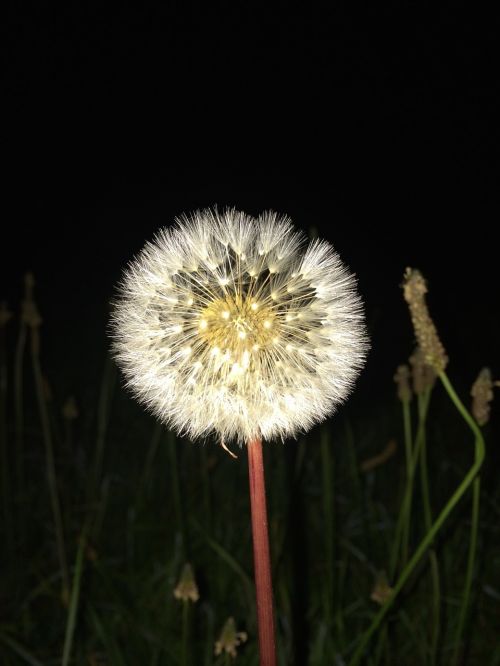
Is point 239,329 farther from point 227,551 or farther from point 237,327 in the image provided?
point 227,551

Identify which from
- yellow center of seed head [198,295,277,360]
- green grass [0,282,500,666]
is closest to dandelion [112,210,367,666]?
yellow center of seed head [198,295,277,360]

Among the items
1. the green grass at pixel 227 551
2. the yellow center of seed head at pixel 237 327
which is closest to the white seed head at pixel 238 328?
the yellow center of seed head at pixel 237 327

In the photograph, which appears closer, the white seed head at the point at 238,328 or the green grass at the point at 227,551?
the white seed head at the point at 238,328

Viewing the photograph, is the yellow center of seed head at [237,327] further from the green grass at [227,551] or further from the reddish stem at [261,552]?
the green grass at [227,551]

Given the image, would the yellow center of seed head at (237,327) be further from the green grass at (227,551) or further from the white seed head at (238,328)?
the green grass at (227,551)
